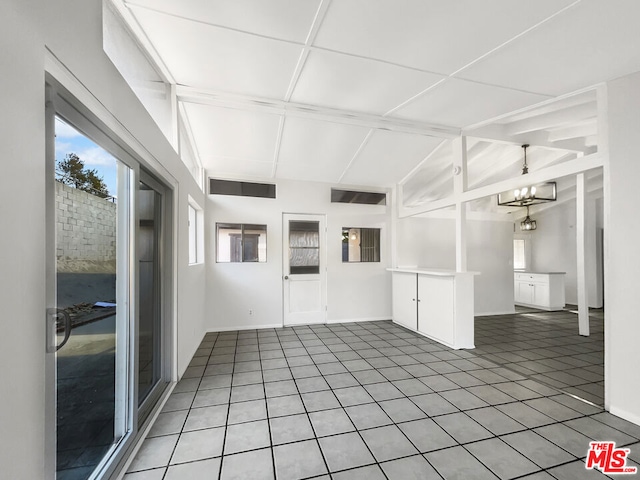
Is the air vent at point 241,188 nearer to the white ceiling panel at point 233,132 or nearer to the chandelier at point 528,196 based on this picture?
the white ceiling panel at point 233,132

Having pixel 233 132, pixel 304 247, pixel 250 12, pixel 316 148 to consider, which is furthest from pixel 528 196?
pixel 250 12

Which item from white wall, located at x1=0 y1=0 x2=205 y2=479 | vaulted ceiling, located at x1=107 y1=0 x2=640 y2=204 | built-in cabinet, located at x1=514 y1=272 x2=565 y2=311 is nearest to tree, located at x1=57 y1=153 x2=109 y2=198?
white wall, located at x1=0 y1=0 x2=205 y2=479

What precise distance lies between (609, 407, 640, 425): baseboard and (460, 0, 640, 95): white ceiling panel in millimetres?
2740

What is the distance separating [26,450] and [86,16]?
1.72 m

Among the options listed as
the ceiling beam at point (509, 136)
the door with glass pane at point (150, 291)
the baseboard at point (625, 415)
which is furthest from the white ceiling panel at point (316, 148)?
the baseboard at point (625, 415)

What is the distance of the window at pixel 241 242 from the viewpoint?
469 centimetres

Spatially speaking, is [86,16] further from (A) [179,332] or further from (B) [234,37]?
(A) [179,332]

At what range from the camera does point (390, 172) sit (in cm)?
487

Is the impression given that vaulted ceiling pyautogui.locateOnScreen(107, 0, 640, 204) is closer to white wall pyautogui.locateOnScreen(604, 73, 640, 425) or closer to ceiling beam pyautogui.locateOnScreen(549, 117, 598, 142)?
ceiling beam pyautogui.locateOnScreen(549, 117, 598, 142)

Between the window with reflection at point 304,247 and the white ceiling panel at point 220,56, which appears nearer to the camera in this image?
the white ceiling panel at point 220,56

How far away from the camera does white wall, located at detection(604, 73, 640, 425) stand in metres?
2.15

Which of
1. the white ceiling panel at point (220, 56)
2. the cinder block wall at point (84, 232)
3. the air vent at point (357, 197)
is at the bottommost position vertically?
the cinder block wall at point (84, 232)

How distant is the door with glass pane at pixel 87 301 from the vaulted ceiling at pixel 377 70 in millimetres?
1378

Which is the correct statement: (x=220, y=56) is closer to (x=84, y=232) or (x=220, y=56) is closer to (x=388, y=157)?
(x=84, y=232)
